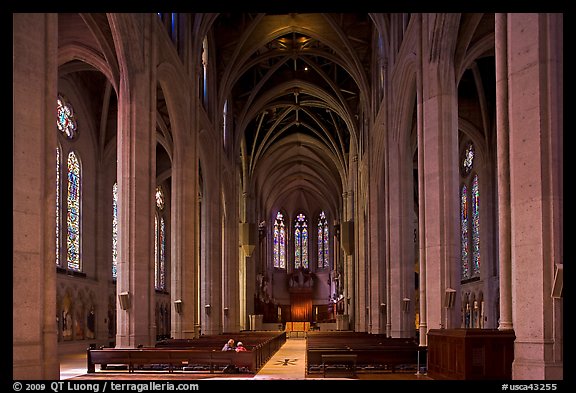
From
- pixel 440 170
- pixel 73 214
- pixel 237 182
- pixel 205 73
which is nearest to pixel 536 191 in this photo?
pixel 440 170

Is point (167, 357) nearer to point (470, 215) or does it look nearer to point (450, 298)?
point (450, 298)

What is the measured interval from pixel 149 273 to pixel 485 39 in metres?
12.8

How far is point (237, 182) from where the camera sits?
45.3 m

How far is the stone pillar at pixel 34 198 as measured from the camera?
1116 cm

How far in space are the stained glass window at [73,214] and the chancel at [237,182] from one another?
142mm

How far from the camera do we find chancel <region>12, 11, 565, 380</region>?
11.5 meters

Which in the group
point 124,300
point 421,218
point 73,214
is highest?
point 73,214

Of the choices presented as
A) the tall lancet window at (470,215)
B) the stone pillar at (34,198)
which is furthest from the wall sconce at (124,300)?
the tall lancet window at (470,215)

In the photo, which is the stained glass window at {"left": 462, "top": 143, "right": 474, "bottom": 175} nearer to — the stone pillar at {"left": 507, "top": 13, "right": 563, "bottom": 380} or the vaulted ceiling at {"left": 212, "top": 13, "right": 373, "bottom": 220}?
the vaulted ceiling at {"left": 212, "top": 13, "right": 373, "bottom": 220}

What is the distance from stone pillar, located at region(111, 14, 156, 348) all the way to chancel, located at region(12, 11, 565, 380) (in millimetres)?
57

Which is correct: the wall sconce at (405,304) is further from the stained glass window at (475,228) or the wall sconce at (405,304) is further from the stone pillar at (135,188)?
the stained glass window at (475,228)

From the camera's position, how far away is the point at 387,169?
26.9 metres

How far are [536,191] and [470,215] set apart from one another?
2530cm
